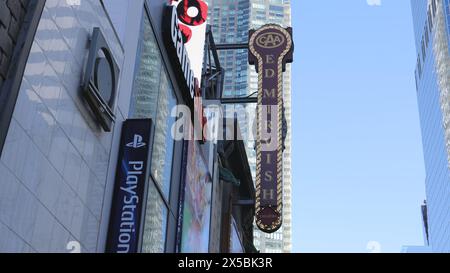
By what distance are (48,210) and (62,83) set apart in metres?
2.25

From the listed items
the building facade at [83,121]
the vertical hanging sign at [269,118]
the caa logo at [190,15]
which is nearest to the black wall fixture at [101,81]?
the building facade at [83,121]

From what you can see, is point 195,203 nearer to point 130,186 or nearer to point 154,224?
point 154,224

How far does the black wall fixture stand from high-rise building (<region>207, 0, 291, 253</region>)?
93731 mm

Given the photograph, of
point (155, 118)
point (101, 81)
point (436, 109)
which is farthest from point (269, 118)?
point (436, 109)

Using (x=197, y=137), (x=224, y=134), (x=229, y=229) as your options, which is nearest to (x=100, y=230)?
(x=197, y=137)

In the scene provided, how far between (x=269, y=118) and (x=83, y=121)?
2476 centimetres

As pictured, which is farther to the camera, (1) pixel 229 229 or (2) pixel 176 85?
(1) pixel 229 229

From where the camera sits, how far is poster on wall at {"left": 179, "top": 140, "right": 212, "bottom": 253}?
2183cm

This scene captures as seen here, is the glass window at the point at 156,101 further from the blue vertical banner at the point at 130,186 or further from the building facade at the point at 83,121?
the blue vertical banner at the point at 130,186

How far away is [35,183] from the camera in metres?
10.0

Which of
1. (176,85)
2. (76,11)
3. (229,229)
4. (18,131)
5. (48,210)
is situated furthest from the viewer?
(229,229)

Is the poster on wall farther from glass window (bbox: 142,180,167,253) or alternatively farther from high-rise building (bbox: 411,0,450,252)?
high-rise building (bbox: 411,0,450,252)

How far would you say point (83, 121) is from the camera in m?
12.4
